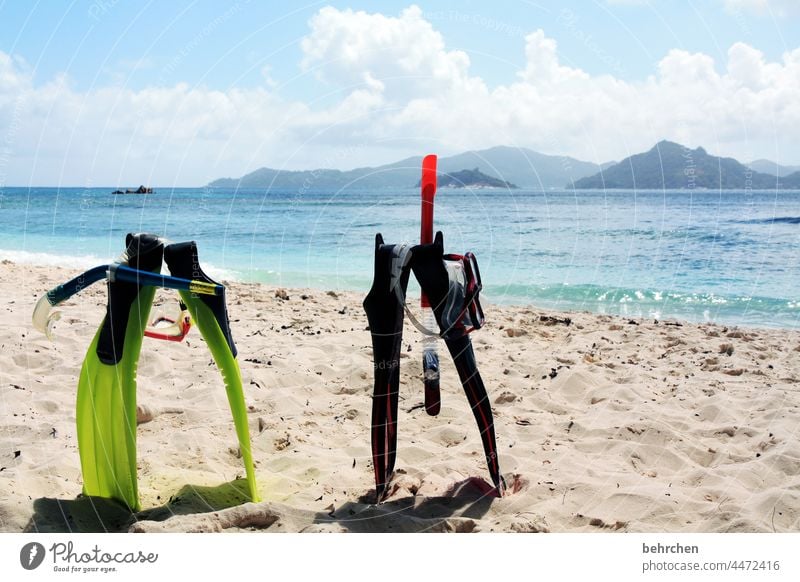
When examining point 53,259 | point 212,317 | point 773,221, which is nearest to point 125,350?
point 212,317

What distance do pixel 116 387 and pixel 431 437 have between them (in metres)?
2.31

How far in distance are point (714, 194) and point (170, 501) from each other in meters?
43.7

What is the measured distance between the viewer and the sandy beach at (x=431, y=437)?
392cm

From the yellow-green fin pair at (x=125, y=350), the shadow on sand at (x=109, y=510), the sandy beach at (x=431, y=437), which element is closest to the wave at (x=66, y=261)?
the sandy beach at (x=431, y=437)

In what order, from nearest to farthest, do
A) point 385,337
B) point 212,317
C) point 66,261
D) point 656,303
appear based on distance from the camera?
point 212,317 → point 385,337 → point 656,303 → point 66,261

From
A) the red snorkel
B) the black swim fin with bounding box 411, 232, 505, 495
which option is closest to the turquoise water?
the red snorkel

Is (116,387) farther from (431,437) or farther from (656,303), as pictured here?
(656,303)

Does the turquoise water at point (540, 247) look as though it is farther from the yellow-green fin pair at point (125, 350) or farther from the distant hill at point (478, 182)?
the yellow-green fin pair at point (125, 350)

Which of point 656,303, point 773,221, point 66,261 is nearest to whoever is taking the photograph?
point 656,303

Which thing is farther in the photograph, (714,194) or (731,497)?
(714,194)

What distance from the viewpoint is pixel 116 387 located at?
3883 mm
